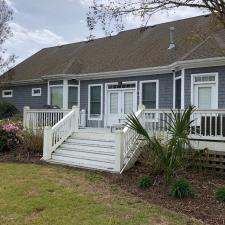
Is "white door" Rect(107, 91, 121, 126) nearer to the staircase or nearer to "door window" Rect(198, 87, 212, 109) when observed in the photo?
"door window" Rect(198, 87, 212, 109)

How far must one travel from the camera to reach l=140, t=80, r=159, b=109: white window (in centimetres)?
1909

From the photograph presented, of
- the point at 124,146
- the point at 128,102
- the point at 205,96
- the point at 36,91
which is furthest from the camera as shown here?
the point at 36,91

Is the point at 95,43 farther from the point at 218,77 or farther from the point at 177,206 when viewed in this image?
the point at 177,206

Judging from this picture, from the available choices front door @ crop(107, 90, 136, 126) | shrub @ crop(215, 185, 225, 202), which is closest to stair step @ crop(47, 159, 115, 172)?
shrub @ crop(215, 185, 225, 202)

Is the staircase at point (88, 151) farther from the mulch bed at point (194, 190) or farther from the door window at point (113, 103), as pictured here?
the door window at point (113, 103)

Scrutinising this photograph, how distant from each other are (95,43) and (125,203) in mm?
19821

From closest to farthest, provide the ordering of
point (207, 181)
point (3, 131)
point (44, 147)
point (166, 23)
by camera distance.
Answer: point (207, 181)
point (44, 147)
point (3, 131)
point (166, 23)

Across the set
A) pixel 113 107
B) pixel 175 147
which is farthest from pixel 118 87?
pixel 175 147

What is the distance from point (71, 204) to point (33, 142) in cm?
731

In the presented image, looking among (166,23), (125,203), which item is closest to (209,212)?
(125,203)

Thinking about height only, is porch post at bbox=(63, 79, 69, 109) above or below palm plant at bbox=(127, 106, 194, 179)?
above

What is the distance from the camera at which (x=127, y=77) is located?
20438 mm

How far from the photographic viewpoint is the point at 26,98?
87.8 ft

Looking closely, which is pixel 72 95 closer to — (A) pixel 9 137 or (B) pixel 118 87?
(B) pixel 118 87
